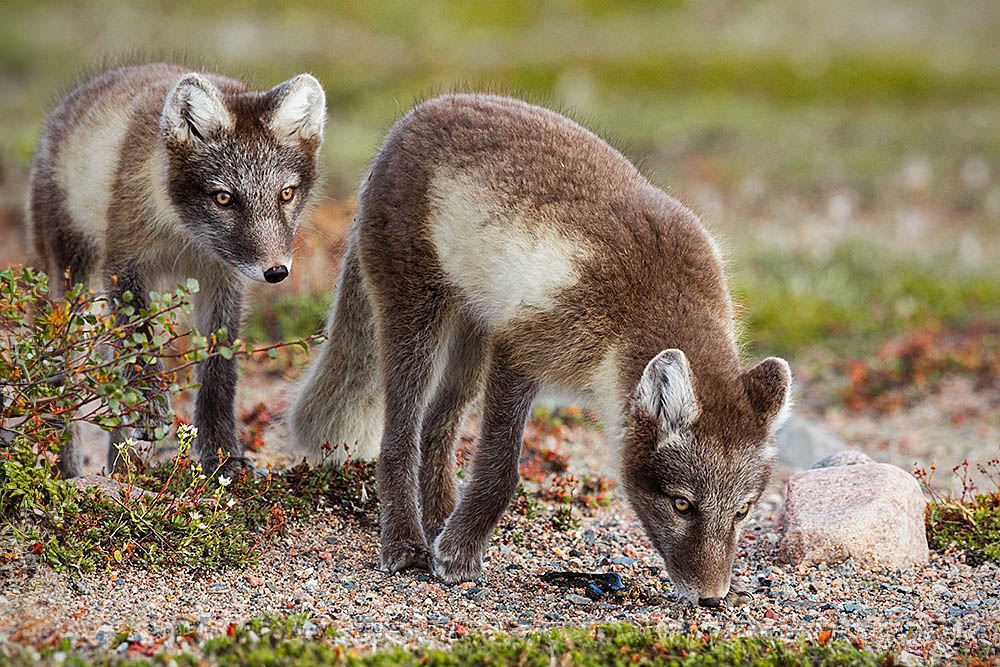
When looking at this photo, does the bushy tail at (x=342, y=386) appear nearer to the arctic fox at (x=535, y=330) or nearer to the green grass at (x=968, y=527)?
the arctic fox at (x=535, y=330)

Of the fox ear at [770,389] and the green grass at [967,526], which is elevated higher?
the fox ear at [770,389]

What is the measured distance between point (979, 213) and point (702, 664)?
40.5 ft

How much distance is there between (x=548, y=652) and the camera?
4.04 meters

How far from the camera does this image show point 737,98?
73.6 ft

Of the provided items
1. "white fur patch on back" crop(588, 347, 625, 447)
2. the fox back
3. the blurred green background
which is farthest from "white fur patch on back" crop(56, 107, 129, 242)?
"white fur patch on back" crop(588, 347, 625, 447)

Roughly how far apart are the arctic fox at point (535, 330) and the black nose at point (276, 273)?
16.1 inches

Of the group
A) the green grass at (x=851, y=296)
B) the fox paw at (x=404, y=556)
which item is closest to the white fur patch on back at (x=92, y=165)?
the fox paw at (x=404, y=556)

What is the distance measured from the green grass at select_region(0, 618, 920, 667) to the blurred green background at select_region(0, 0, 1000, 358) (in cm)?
214

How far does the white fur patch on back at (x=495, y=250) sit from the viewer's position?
4.69 m

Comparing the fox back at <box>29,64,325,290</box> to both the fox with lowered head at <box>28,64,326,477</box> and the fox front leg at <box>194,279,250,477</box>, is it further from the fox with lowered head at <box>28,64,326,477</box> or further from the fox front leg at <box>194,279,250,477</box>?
the fox front leg at <box>194,279,250,477</box>

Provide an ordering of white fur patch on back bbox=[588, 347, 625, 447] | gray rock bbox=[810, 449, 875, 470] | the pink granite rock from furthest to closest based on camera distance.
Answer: gray rock bbox=[810, 449, 875, 470], the pink granite rock, white fur patch on back bbox=[588, 347, 625, 447]

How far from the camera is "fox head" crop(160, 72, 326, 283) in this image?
507cm

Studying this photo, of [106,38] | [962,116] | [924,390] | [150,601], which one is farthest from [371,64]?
[150,601]

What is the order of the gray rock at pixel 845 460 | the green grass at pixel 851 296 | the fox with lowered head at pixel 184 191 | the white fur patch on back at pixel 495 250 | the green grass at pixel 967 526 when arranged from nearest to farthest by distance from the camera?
the white fur patch on back at pixel 495 250
the fox with lowered head at pixel 184 191
the green grass at pixel 967 526
the gray rock at pixel 845 460
the green grass at pixel 851 296
